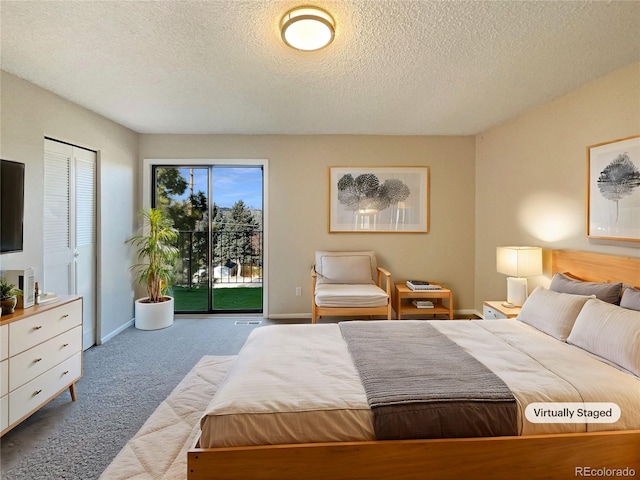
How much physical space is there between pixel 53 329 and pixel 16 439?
64 centimetres

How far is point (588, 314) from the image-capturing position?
1960 millimetres

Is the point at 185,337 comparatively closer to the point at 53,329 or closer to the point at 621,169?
the point at 53,329

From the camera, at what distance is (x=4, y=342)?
1.81 m

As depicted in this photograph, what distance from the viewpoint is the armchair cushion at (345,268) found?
4172 mm

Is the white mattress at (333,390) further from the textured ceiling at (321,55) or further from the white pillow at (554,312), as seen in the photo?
the textured ceiling at (321,55)

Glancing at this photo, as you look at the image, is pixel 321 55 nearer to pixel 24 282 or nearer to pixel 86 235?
pixel 24 282

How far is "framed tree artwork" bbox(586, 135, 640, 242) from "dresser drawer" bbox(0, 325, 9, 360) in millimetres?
4047

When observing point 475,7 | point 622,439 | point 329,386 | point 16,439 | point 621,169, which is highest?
point 475,7

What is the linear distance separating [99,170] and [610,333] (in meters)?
4.55

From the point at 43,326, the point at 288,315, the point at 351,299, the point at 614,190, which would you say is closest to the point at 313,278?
the point at 351,299

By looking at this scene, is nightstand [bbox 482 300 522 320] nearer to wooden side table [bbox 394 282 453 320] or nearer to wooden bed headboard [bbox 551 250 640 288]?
wooden bed headboard [bbox 551 250 640 288]

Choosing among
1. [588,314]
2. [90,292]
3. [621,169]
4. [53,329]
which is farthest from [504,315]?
[90,292]

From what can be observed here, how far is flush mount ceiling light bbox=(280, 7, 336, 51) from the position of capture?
174 cm

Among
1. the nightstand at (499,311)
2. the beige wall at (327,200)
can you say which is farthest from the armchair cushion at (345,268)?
the nightstand at (499,311)
